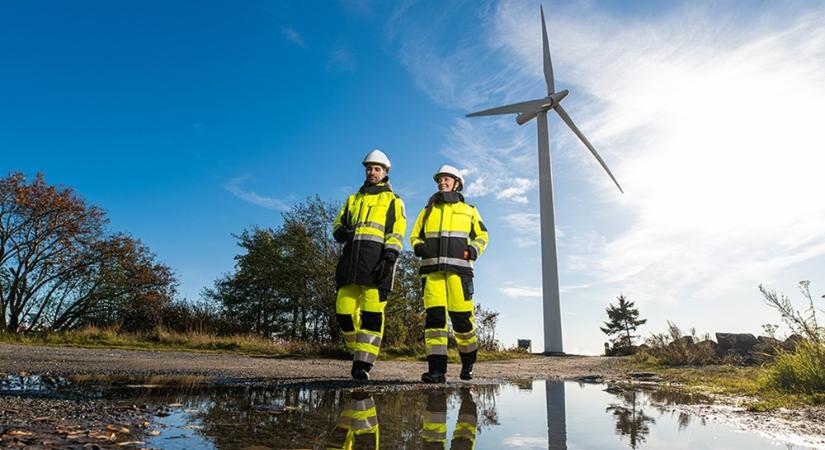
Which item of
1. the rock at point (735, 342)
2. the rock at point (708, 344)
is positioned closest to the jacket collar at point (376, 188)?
the rock at point (708, 344)

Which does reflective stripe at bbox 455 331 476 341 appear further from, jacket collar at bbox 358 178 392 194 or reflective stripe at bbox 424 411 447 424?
reflective stripe at bbox 424 411 447 424

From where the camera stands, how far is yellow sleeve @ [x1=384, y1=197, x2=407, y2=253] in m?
5.85

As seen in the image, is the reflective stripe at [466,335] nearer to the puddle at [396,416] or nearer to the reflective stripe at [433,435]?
the puddle at [396,416]

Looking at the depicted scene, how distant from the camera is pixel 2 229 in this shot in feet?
70.5

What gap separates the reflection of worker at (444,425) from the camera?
7.63 feet

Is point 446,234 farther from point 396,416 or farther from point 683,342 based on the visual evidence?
point 683,342

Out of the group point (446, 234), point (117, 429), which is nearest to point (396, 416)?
point (117, 429)

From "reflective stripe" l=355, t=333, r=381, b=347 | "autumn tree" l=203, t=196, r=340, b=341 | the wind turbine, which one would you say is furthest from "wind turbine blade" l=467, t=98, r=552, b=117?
"reflective stripe" l=355, t=333, r=381, b=347

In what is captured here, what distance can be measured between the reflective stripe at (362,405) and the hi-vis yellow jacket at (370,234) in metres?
2.07

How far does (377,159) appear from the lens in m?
6.28

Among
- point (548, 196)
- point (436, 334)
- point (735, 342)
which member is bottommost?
point (436, 334)

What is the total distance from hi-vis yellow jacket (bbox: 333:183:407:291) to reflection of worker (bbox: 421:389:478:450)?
1.94 meters

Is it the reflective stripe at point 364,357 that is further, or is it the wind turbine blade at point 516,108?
the wind turbine blade at point 516,108

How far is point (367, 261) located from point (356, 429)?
127 inches
